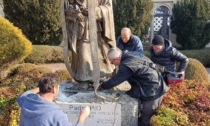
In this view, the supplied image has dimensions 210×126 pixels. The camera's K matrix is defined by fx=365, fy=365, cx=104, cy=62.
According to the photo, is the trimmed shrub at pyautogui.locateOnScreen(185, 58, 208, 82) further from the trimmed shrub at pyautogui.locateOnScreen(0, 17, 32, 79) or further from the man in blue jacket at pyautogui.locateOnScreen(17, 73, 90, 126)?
the man in blue jacket at pyautogui.locateOnScreen(17, 73, 90, 126)

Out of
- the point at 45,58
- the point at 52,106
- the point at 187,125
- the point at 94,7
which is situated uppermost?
the point at 94,7

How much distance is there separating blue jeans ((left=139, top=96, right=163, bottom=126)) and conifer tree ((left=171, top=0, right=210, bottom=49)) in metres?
13.0

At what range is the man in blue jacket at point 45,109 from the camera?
311 cm

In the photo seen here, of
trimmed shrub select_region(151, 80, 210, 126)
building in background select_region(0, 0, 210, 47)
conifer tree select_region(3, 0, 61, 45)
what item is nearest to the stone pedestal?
trimmed shrub select_region(151, 80, 210, 126)

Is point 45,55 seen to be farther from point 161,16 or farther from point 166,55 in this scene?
point 166,55

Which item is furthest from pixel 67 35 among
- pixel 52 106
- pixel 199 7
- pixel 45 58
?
pixel 199 7

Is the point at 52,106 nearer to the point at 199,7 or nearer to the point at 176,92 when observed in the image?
the point at 176,92

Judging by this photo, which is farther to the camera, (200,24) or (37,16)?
(200,24)

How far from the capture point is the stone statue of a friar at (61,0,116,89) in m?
5.34

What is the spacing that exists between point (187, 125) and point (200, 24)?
13364mm

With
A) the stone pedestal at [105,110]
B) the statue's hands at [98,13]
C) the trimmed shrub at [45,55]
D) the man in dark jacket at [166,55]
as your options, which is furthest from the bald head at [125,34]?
the trimmed shrub at [45,55]

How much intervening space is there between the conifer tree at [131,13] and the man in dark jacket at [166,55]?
36.3ft

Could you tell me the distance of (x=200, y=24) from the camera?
17.5 metres

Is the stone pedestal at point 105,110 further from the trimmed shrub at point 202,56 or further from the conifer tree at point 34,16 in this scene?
the trimmed shrub at point 202,56
